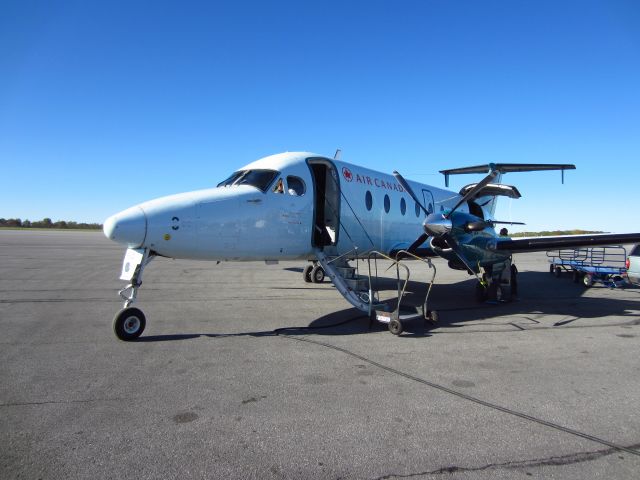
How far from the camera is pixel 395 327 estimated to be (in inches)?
313

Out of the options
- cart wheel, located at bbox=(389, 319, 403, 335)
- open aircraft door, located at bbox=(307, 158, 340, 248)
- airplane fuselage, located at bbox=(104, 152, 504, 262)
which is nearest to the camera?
airplane fuselage, located at bbox=(104, 152, 504, 262)

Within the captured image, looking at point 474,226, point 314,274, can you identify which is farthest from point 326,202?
point 314,274

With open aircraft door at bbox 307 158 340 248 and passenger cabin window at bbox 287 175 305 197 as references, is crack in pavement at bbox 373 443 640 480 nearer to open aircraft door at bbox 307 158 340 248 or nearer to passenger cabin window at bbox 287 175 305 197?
passenger cabin window at bbox 287 175 305 197

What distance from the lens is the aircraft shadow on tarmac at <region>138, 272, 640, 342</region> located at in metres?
8.32

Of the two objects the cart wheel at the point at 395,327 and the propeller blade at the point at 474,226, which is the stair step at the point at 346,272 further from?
the propeller blade at the point at 474,226

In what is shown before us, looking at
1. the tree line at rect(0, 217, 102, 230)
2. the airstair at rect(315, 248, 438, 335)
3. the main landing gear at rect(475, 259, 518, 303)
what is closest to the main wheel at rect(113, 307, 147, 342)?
the airstair at rect(315, 248, 438, 335)

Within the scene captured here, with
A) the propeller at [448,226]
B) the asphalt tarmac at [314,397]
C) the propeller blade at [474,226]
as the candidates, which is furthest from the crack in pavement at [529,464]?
the propeller blade at [474,226]

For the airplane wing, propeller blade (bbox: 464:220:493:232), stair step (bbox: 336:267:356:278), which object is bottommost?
stair step (bbox: 336:267:356:278)

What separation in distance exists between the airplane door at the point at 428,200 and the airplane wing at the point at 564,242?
3.83 m

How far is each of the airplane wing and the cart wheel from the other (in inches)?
198

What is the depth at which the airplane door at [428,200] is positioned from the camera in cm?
1489

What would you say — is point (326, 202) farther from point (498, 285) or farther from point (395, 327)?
point (498, 285)

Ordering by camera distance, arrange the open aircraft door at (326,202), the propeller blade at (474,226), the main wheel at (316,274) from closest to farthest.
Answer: the propeller blade at (474,226) → the open aircraft door at (326,202) → the main wheel at (316,274)

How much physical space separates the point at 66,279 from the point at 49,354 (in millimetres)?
10625
